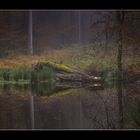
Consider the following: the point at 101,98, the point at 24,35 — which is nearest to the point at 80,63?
the point at 101,98

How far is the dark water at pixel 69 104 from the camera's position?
3957 millimetres

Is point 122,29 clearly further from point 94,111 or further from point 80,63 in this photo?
point 94,111

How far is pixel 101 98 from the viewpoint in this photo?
3.99 meters

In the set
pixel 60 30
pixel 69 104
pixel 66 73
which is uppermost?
pixel 60 30

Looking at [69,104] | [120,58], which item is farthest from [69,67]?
[120,58]

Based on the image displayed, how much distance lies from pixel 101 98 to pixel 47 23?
107 cm

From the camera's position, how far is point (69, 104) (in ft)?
13.1

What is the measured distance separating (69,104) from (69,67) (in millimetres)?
429

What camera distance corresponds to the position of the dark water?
3.96m

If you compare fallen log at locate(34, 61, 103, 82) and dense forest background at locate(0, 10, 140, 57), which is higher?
dense forest background at locate(0, 10, 140, 57)

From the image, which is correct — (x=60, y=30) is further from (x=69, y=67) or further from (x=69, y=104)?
(x=69, y=104)

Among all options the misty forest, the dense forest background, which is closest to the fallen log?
the misty forest

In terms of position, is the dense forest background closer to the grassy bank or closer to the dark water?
the grassy bank

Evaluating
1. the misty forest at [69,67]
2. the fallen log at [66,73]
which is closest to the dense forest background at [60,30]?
the misty forest at [69,67]
